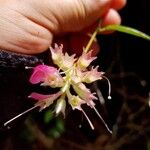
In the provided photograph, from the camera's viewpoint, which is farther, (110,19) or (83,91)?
(110,19)

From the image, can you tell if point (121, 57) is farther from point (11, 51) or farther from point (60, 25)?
point (11, 51)

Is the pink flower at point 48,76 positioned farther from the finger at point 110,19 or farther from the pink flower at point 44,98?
the finger at point 110,19

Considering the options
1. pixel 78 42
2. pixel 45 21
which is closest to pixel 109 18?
pixel 78 42

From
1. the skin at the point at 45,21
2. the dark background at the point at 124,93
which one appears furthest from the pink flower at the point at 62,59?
the dark background at the point at 124,93

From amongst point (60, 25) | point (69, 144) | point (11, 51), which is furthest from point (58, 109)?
point (69, 144)

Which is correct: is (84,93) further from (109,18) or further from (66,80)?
(109,18)

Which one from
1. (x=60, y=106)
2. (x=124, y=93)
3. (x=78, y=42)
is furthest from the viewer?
(x=124, y=93)
